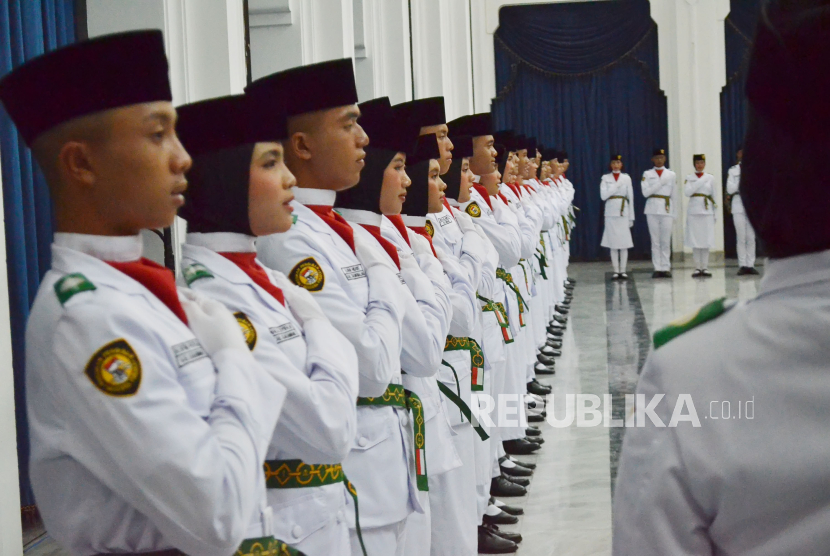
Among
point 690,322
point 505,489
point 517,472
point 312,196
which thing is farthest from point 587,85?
point 690,322

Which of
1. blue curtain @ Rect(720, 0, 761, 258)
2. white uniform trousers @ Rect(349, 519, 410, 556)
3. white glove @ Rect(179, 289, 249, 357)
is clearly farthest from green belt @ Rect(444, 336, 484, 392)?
blue curtain @ Rect(720, 0, 761, 258)

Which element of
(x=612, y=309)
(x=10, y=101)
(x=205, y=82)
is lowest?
(x=612, y=309)

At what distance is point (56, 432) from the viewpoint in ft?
4.84

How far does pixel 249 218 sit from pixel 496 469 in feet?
10.3

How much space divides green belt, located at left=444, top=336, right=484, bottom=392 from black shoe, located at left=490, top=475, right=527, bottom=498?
3.35 feet

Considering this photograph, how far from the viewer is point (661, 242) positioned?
1431cm

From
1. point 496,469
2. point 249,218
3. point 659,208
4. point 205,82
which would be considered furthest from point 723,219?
A: point 249,218

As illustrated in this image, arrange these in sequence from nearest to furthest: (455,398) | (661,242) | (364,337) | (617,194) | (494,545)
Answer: (364,337)
(455,398)
(494,545)
(661,242)
(617,194)

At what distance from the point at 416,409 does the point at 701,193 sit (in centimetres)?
1265

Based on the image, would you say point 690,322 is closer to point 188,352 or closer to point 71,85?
point 188,352

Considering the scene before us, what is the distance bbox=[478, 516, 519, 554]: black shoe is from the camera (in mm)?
4086

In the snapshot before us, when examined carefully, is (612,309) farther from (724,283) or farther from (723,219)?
(723,219)

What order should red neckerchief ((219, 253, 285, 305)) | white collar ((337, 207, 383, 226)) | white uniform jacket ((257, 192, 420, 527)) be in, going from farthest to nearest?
white collar ((337, 207, 383, 226)) < white uniform jacket ((257, 192, 420, 527)) < red neckerchief ((219, 253, 285, 305))

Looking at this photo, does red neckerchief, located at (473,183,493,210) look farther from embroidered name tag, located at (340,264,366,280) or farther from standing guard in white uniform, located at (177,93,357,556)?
standing guard in white uniform, located at (177,93,357,556)
